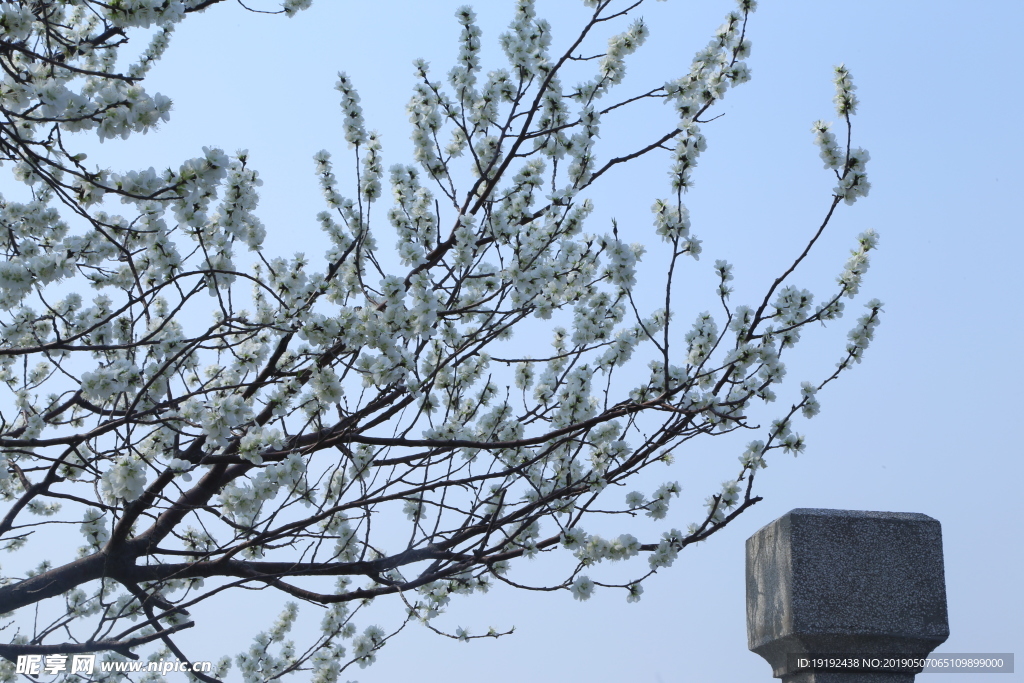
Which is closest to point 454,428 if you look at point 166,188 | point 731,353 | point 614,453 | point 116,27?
point 614,453

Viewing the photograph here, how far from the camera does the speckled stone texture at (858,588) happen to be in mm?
3787

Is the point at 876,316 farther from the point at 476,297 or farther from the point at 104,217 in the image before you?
the point at 104,217

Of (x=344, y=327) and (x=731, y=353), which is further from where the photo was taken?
(x=731, y=353)

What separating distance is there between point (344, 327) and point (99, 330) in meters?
1.75

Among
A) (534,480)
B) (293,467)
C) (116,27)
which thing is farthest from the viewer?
(534,480)

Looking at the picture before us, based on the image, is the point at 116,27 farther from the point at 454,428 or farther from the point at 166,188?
the point at 454,428

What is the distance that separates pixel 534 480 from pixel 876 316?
199 centimetres

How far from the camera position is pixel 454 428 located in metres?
4.71

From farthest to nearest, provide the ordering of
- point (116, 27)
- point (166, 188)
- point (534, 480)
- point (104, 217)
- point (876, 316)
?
point (104, 217), point (534, 480), point (876, 316), point (116, 27), point (166, 188)

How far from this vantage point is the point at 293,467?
3484 mm

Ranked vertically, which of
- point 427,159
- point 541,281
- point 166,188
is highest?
point 427,159

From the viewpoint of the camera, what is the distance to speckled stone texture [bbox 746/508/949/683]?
3.79m

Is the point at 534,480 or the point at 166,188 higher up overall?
the point at 166,188

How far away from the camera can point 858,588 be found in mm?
3832
